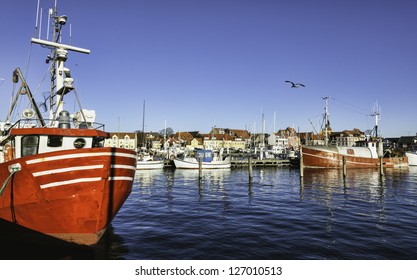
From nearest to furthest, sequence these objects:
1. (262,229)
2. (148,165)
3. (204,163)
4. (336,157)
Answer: (262,229)
(336,157)
(148,165)
(204,163)

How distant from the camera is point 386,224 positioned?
15.1m

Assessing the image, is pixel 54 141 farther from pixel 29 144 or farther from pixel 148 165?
pixel 148 165

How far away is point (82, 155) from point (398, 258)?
12303mm

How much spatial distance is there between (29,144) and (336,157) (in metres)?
51.8

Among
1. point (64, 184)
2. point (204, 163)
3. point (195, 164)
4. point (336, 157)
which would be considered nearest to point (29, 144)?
point (64, 184)

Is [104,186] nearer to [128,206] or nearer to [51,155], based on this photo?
[51,155]

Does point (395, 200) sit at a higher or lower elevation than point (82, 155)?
lower

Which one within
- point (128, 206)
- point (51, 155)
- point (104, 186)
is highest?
point (51, 155)

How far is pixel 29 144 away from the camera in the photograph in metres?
11.2

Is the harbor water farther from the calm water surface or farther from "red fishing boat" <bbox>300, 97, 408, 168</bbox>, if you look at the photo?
"red fishing boat" <bbox>300, 97, 408, 168</bbox>

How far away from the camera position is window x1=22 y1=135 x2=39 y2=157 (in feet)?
36.6

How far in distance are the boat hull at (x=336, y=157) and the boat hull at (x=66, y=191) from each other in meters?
46.2

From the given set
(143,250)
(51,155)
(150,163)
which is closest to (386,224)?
(143,250)

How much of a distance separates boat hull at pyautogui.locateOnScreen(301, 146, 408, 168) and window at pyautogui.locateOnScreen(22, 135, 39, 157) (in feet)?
155
